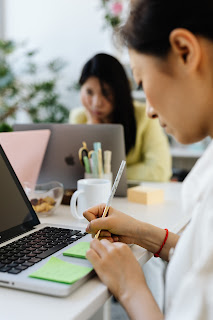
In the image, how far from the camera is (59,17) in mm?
3541

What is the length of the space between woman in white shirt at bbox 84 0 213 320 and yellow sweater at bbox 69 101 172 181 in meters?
1.11

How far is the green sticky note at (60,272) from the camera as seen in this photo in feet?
2.07

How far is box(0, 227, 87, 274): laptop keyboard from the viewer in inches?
27.4

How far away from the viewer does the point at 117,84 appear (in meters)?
2.03

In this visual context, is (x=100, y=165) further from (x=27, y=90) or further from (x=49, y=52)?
(x=49, y=52)

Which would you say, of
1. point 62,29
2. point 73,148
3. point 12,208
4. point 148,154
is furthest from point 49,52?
point 12,208

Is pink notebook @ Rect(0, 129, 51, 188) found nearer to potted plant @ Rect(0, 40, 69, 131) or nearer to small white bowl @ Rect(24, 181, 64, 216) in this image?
small white bowl @ Rect(24, 181, 64, 216)

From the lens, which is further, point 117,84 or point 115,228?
point 117,84

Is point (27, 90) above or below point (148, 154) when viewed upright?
above

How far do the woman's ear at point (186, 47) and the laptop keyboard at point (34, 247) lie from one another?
422 millimetres

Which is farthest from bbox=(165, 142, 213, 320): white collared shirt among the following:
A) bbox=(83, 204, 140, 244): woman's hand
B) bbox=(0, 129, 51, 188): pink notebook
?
bbox=(0, 129, 51, 188): pink notebook

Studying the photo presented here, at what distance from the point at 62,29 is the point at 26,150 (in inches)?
102

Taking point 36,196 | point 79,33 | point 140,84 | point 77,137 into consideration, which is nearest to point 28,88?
point 79,33

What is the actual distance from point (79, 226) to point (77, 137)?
41 cm
